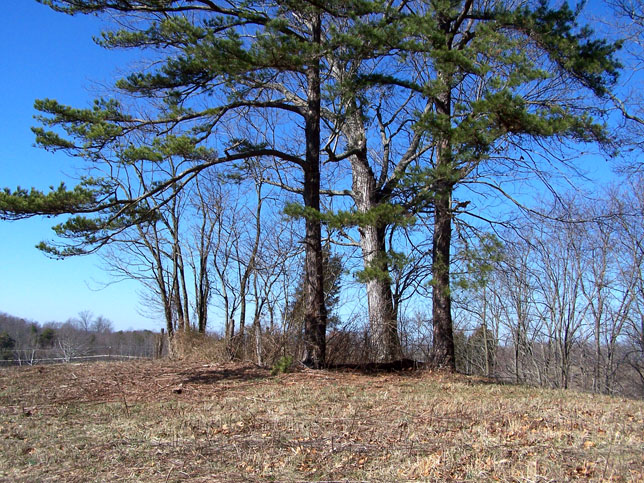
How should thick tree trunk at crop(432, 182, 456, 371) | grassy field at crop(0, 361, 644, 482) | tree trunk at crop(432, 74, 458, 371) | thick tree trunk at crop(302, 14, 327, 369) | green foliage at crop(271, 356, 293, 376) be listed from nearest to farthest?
grassy field at crop(0, 361, 644, 482), green foliage at crop(271, 356, 293, 376), thick tree trunk at crop(302, 14, 327, 369), tree trunk at crop(432, 74, 458, 371), thick tree trunk at crop(432, 182, 456, 371)

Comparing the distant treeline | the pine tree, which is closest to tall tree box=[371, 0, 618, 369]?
the pine tree

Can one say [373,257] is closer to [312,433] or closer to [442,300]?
[442,300]

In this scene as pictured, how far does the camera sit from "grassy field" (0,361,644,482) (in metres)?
3.95

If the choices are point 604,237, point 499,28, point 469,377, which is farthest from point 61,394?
point 604,237

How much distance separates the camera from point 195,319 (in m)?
18.9

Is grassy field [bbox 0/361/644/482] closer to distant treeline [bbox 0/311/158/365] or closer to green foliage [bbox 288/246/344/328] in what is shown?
green foliage [bbox 288/246/344/328]

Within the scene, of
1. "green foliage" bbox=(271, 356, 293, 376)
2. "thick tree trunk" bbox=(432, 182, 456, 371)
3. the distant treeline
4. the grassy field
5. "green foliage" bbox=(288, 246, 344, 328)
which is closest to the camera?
the grassy field

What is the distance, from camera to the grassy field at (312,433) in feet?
13.0

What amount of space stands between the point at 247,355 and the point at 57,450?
23.4 ft

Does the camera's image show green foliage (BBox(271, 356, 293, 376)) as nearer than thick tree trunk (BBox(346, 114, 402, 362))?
Yes

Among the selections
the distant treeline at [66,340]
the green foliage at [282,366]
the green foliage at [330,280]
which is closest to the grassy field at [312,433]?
the green foliage at [282,366]

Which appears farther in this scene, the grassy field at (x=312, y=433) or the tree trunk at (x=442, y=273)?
the tree trunk at (x=442, y=273)

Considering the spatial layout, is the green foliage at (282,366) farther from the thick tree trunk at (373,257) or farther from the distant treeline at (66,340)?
the distant treeline at (66,340)

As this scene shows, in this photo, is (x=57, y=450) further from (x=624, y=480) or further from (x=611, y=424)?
(x=611, y=424)
